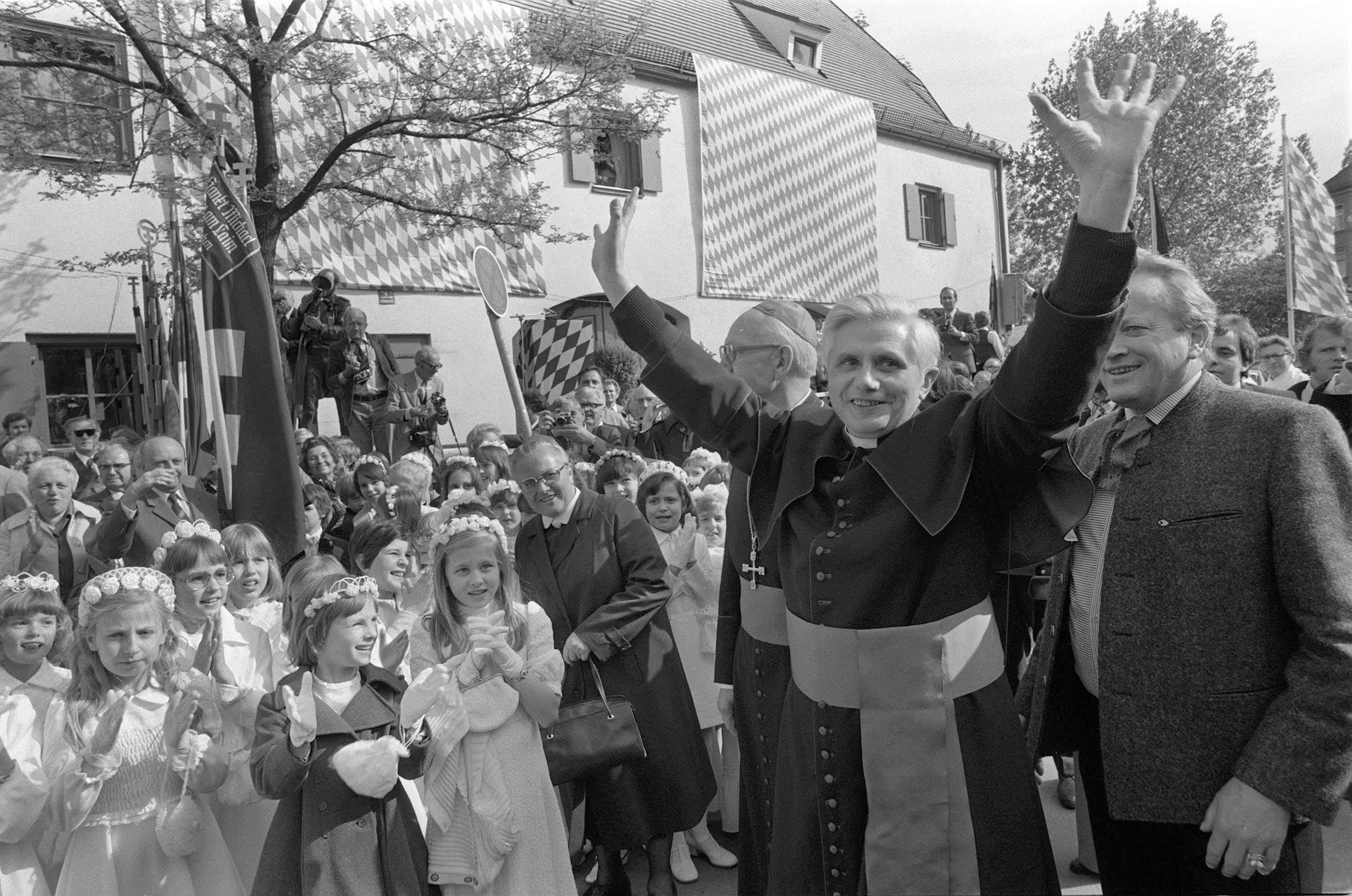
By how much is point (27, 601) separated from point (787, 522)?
2.63 m

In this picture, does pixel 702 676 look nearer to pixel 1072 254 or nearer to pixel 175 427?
pixel 1072 254

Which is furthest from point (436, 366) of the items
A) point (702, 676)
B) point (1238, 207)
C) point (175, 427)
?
point (1238, 207)

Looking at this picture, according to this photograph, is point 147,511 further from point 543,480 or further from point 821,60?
point 821,60

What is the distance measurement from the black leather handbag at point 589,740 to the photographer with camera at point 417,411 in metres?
6.22

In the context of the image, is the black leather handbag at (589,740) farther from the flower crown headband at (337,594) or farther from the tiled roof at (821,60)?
the tiled roof at (821,60)

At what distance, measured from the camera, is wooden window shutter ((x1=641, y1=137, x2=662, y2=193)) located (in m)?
17.1

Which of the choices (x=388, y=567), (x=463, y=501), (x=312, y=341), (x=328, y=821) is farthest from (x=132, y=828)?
(x=312, y=341)

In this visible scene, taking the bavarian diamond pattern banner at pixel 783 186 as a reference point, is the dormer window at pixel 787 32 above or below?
above

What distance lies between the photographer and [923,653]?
196cm

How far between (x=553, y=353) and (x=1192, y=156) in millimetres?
25431

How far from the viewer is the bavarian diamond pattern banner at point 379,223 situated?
11.7 m

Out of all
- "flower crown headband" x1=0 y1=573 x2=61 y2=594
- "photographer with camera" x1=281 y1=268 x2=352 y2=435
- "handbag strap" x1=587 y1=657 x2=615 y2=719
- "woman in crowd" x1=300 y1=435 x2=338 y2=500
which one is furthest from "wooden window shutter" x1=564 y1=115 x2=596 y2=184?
"flower crown headband" x1=0 y1=573 x2=61 y2=594

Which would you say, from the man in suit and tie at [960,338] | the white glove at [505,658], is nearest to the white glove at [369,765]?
the white glove at [505,658]

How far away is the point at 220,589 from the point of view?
152 inches
